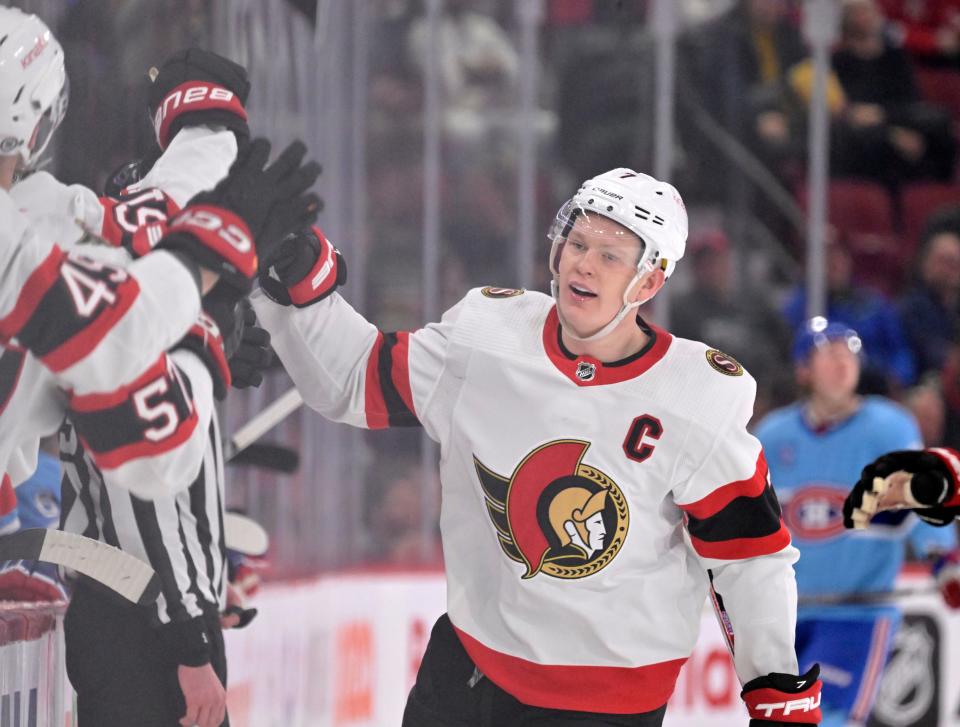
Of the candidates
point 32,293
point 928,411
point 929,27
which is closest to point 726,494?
point 32,293

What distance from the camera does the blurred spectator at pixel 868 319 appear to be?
16.5ft

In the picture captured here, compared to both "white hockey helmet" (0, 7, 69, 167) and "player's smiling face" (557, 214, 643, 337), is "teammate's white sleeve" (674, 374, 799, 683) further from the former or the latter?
"white hockey helmet" (0, 7, 69, 167)

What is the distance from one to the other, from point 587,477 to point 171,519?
61 cm

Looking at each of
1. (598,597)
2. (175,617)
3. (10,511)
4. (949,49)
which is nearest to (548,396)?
(598,597)

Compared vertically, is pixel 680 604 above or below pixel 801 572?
above

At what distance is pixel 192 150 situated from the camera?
5.76 feet

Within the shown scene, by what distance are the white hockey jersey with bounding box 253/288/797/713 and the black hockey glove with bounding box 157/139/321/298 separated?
1.16ft

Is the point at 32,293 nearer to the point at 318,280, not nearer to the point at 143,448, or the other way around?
the point at 143,448

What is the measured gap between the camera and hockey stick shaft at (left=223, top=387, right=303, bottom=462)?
2.09 metres

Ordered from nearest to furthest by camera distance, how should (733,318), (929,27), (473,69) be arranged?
(473,69), (733,318), (929,27)

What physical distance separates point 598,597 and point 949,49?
552 centimetres

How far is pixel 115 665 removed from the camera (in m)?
1.84

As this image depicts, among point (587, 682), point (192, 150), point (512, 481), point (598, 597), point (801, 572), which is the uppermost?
point (192, 150)

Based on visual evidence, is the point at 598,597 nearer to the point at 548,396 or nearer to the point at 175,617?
the point at 548,396
